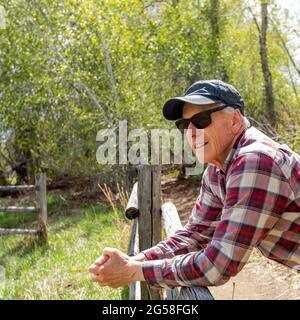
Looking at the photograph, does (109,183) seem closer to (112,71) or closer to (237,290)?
(112,71)

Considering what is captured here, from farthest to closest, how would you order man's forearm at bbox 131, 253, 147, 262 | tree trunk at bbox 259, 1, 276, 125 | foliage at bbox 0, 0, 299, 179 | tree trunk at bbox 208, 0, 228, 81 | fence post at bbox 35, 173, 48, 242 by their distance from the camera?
tree trunk at bbox 208, 0, 228, 81
tree trunk at bbox 259, 1, 276, 125
foliage at bbox 0, 0, 299, 179
fence post at bbox 35, 173, 48, 242
man's forearm at bbox 131, 253, 147, 262

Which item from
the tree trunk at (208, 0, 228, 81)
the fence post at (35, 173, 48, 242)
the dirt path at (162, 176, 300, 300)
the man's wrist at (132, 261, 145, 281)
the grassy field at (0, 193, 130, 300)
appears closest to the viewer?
the man's wrist at (132, 261, 145, 281)

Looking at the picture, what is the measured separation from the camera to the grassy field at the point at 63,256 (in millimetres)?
5188

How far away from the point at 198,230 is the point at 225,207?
57 centimetres

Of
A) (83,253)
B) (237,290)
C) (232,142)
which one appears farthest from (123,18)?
(232,142)

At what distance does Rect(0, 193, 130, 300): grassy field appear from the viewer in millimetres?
5188

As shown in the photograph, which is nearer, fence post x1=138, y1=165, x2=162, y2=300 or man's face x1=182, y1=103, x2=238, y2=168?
man's face x1=182, y1=103, x2=238, y2=168

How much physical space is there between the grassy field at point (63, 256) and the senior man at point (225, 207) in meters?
2.74

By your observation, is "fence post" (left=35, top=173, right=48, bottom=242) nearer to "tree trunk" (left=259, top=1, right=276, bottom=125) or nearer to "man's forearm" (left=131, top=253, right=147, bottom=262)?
"man's forearm" (left=131, top=253, right=147, bottom=262)

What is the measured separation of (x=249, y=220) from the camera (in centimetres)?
166

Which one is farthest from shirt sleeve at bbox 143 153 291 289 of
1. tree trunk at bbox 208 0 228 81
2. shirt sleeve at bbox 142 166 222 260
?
tree trunk at bbox 208 0 228 81

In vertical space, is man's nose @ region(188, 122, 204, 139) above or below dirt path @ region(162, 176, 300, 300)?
above

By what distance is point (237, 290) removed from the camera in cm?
517

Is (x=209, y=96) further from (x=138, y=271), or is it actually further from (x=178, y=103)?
(x=138, y=271)
